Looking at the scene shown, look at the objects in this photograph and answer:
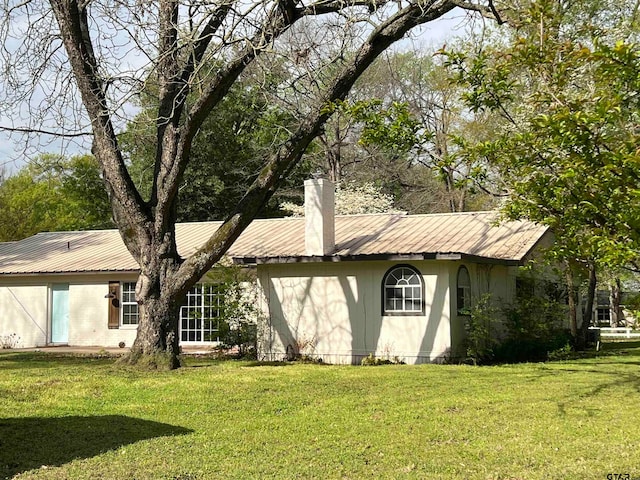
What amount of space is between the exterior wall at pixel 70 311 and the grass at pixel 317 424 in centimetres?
756

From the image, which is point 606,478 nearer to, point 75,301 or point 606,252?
point 606,252

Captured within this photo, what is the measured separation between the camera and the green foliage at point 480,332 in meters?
16.8

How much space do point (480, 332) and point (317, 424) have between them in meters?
8.39

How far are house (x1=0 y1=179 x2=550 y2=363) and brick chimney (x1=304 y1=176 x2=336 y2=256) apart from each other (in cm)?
2

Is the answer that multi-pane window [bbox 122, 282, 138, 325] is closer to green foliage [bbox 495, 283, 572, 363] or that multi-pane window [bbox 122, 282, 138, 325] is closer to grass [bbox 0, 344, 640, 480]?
grass [bbox 0, 344, 640, 480]

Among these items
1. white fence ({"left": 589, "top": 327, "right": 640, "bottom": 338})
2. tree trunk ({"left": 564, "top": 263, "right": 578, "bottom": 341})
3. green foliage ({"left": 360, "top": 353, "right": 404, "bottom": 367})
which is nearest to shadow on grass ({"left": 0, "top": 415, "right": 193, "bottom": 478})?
green foliage ({"left": 360, "top": 353, "right": 404, "bottom": 367})

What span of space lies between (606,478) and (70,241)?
73.1 ft

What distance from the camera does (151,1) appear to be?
1276 cm

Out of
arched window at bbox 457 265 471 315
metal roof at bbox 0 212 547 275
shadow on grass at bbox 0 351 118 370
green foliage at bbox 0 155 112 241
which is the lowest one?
shadow on grass at bbox 0 351 118 370

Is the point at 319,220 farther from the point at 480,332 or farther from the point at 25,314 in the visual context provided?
the point at 25,314

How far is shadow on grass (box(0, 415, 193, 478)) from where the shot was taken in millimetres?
7434

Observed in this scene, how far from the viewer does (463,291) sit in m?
17.7

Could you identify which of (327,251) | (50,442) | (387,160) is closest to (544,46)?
(50,442)

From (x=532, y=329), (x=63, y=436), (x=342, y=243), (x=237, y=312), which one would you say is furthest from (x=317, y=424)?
(x=532, y=329)
